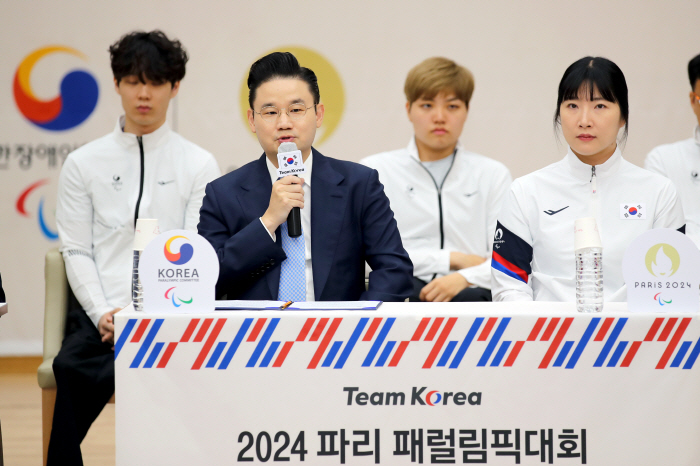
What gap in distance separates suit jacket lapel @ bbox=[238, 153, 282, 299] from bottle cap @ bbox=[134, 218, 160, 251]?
0.51 metres

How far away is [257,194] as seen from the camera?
Result: 7.74 ft

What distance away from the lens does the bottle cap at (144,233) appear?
180 centimetres

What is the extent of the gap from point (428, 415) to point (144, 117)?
78.8 inches

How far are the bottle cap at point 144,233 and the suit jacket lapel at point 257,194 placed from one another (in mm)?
509

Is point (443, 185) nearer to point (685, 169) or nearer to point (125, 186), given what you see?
point (685, 169)

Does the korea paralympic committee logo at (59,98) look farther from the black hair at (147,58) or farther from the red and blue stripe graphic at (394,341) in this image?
the red and blue stripe graphic at (394,341)

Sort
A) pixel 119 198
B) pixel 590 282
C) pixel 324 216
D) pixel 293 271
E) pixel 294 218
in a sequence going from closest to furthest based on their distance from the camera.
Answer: pixel 590 282 → pixel 294 218 → pixel 293 271 → pixel 324 216 → pixel 119 198

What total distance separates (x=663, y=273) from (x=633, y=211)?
2.22 ft

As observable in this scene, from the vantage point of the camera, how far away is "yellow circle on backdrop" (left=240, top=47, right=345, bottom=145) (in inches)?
178

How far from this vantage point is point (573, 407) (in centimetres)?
169

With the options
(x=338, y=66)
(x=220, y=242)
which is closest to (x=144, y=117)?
(x=220, y=242)

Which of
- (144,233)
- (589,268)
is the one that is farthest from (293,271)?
(589,268)

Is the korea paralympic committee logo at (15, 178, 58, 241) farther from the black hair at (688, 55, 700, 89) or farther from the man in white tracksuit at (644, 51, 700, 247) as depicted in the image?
the black hair at (688, 55, 700, 89)

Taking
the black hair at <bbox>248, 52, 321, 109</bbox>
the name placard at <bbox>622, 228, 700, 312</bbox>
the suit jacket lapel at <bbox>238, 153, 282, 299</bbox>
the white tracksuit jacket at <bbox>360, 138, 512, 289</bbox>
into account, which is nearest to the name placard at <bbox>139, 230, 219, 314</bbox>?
the suit jacket lapel at <bbox>238, 153, 282, 299</bbox>
